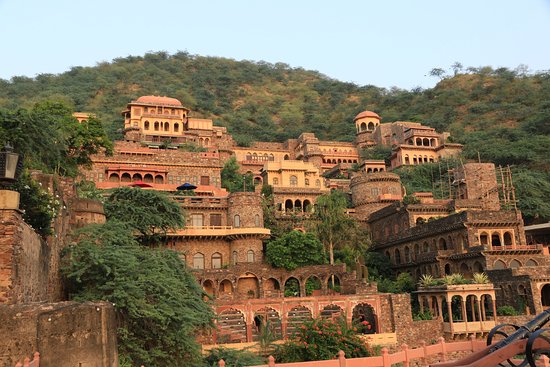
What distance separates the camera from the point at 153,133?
207 ft

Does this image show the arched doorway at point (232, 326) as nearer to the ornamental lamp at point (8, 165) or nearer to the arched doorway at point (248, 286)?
the arched doorway at point (248, 286)

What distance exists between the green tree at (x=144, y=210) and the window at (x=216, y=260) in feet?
24.4

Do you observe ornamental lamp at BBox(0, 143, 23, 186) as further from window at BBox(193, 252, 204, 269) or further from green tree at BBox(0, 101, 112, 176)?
window at BBox(193, 252, 204, 269)

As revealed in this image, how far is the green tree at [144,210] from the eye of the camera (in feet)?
96.9

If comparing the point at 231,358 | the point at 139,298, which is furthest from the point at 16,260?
the point at 231,358

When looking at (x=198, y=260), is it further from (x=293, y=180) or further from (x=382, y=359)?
(x=382, y=359)

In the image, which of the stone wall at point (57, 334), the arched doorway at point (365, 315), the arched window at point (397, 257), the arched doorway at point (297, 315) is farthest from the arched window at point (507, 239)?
the stone wall at point (57, 334)

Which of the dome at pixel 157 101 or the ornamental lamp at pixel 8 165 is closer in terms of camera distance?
the ornamental lamp at pixel 8 165

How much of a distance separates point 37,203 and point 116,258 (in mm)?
3371

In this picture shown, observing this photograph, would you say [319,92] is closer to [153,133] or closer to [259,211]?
[153,133]

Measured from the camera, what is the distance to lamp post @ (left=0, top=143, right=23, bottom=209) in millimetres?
10477

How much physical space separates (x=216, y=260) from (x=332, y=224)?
934 cm

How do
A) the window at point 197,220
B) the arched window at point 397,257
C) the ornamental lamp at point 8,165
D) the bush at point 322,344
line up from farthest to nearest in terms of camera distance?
the arched window at point 397,257 → the window at point 197,220 → the bush at point 322,344 → the ornamental lamp at point 8,165

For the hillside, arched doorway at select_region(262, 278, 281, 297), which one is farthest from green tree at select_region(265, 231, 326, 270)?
the hillside
